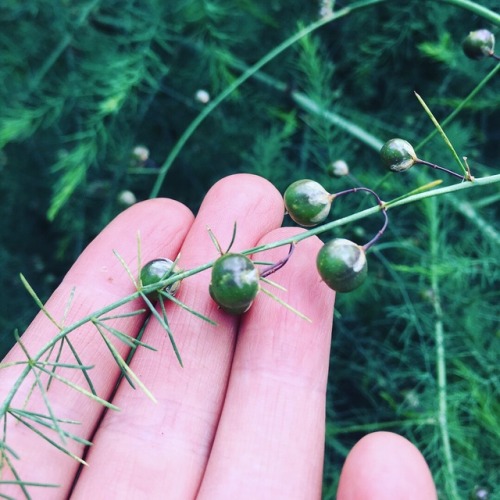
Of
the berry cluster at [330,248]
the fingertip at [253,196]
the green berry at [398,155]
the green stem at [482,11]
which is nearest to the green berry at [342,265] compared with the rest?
the berry cluster at [330,248]

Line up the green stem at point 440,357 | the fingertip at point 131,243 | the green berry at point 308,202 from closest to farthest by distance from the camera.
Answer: the green berry at point 308,202
the fingertip at point 131,243
the green stem at point 440,357

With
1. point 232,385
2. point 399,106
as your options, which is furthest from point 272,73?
point 232,385

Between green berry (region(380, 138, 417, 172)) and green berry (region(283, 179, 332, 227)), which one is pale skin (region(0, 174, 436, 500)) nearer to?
green berry (region(283, 179, 332, 227))

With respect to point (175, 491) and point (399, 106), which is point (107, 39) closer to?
point (399, 106)

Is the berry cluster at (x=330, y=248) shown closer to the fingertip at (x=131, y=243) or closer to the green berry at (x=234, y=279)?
the green berry at (x=234, y=279)

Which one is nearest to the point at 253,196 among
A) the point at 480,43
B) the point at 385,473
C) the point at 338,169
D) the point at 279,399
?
the point at 338,169
